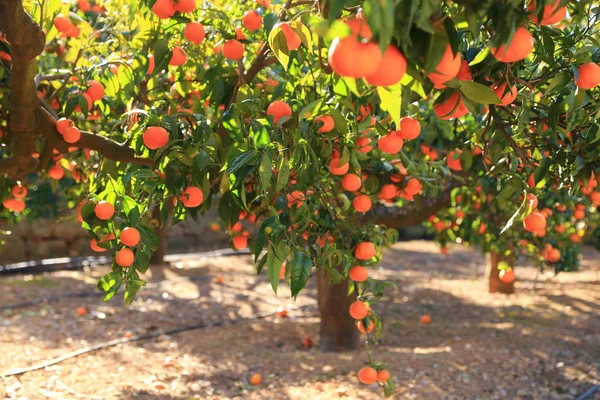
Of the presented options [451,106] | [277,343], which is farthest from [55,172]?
[277,343]

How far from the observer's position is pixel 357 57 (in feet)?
3.02

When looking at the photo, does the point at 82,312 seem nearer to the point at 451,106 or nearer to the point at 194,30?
the point at 194,30

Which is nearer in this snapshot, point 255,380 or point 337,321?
point 255,380

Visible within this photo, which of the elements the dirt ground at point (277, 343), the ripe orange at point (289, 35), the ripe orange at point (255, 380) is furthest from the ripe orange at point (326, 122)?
the ripe orange at point (255, 380)

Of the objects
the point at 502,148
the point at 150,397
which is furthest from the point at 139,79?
the point at 150,397

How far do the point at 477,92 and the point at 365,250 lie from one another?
104 cm

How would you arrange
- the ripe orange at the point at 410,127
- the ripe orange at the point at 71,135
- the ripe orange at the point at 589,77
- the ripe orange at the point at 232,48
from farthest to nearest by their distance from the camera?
the ripe orange at the point at 71,135, the ripe orange at the point at 232,48, the ripe orange at the point at 410,127, the ripe orange at the point at 589,77

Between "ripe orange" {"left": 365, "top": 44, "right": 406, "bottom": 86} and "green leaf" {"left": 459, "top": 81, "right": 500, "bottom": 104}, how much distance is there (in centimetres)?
36

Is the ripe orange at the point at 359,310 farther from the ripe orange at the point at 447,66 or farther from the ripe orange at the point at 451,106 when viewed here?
the ripe orange at the point at 447,66

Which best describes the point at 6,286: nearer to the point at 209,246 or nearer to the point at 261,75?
the point at 209,246

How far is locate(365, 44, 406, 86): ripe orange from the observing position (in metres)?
0.95

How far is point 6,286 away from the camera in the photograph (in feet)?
22.0

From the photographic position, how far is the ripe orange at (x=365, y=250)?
7.36ft

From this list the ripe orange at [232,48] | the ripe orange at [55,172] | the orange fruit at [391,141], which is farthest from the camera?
the ripe orange at [55,172]
